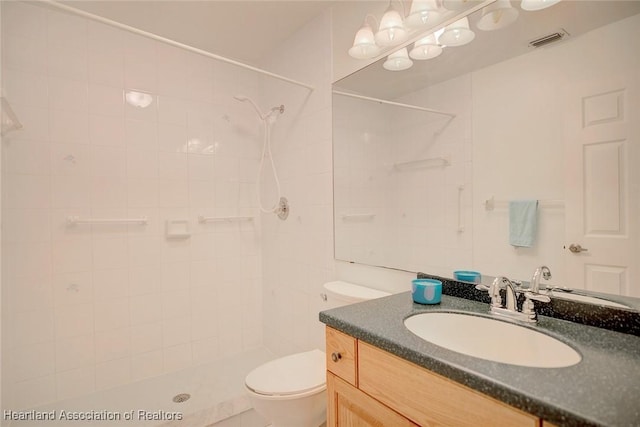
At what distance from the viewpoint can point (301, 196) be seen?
2.24 meters

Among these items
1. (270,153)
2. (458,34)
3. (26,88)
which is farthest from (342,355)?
(26,88)

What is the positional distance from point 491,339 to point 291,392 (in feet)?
2.85

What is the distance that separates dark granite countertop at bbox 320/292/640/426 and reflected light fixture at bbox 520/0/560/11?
1052 millimetres

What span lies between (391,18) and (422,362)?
1430mm

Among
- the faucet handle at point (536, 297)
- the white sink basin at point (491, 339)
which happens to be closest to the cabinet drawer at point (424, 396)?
the white sink basin at point (491, 339)

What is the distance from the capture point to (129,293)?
2.14 metres

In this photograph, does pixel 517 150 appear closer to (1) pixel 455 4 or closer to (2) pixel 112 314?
(1) pixel 455 4

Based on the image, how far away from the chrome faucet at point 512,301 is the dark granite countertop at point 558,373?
0.04 meters

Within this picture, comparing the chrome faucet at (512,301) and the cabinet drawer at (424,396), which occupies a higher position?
the chrome faucet at (512,301)

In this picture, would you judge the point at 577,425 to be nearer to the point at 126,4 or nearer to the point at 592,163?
the point at 592,163

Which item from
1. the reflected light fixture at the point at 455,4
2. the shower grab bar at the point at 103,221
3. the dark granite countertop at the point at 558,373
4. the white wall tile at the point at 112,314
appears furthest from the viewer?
the white wall tile at the point at 112,314

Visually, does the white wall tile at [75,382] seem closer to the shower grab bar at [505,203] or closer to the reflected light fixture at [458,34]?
the shower grab bar at [505,203]

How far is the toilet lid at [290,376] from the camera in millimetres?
1409

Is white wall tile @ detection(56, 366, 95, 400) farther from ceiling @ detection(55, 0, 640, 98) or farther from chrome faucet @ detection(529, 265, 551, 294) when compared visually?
chrome faucet @ detection(529, 265, 551, 294)
